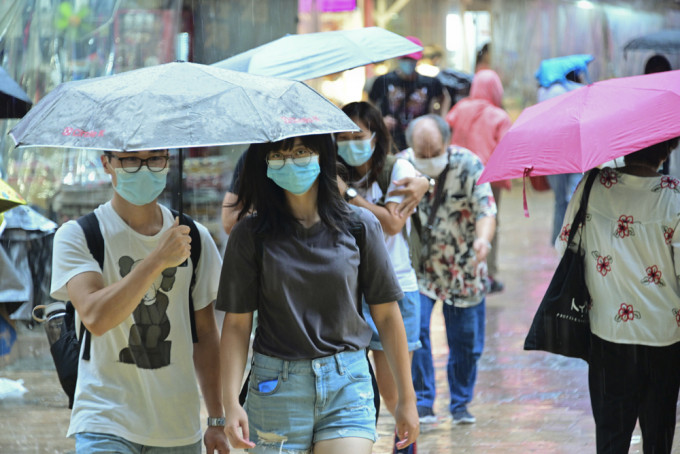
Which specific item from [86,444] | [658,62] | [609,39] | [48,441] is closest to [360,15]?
[609,39]

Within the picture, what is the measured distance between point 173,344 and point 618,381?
2.01 metres

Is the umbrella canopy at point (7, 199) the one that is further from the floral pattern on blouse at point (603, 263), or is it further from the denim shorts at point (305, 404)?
the floral pattern on blouse at point (603, 263)

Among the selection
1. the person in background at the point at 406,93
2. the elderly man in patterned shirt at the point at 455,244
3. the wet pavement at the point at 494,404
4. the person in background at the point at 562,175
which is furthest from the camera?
the person in background at the point at 406,93

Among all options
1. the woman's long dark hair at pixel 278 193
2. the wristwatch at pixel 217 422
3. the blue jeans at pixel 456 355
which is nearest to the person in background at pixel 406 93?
the blue jeans at pixel 456 355

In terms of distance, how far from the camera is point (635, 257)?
454cm

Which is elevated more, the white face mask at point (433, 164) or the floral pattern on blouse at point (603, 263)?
the white face mask at point (433, 164)

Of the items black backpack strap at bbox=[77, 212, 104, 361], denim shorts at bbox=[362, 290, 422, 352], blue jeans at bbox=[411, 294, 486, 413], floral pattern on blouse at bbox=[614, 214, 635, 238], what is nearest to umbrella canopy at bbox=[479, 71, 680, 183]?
floral pattern on blouse at bbox=[614, 214, 635, 238]

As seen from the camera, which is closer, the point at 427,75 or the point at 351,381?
the point at 351,381

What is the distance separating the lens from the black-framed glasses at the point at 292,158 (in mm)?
3734

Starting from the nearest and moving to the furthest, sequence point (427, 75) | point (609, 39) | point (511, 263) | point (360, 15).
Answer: point (427, 75) → point (511, 263) → point (360, 15) → point (609, 39)

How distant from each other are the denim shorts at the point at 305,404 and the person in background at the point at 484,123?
23.2 feet

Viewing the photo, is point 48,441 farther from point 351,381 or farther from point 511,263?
point 511,263

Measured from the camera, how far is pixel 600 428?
4719 millimetres

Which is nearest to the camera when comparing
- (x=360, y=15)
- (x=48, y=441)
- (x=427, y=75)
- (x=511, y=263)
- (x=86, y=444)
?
(x=86, y=444)
